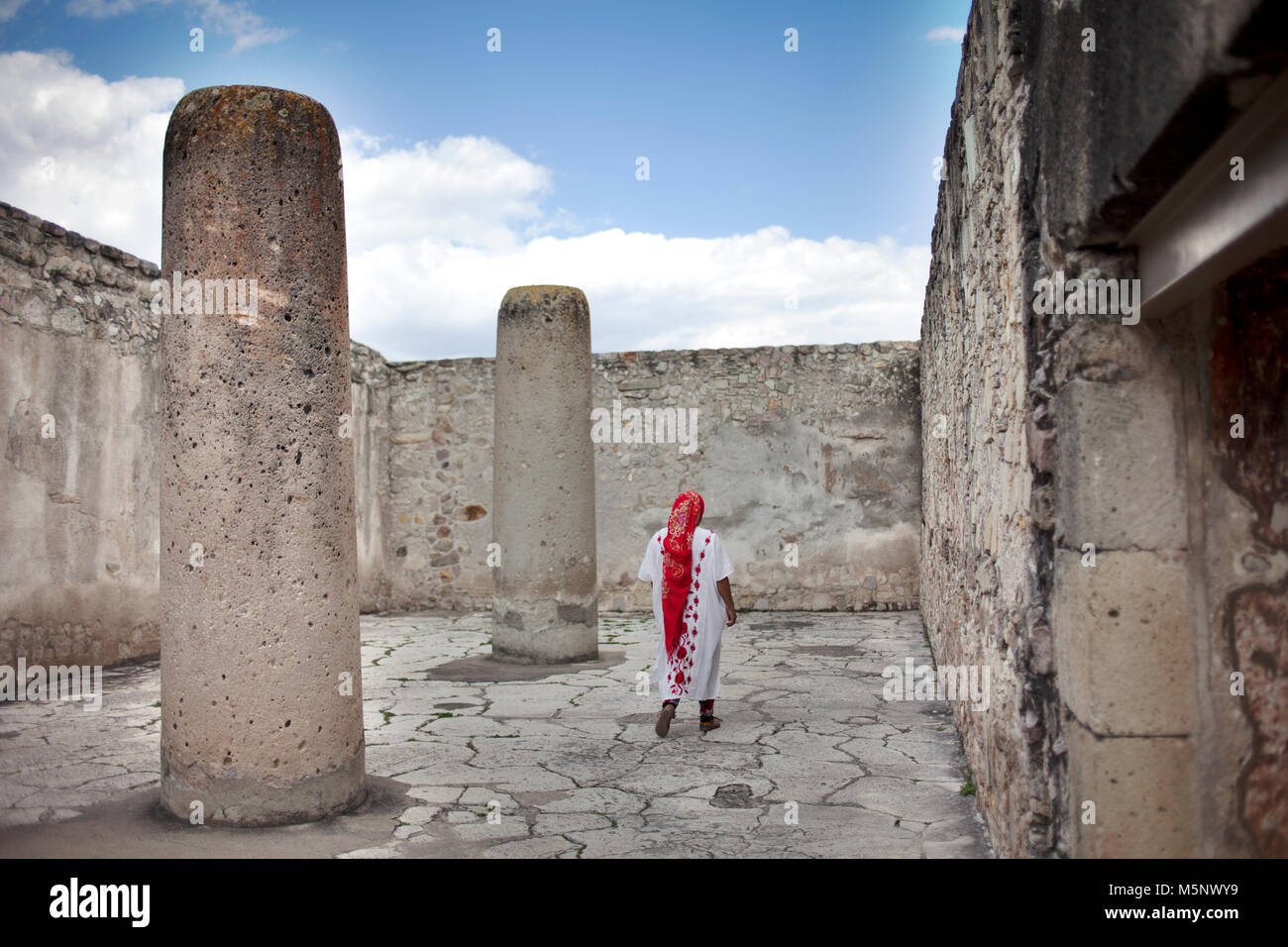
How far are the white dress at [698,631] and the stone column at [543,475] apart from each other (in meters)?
1.96

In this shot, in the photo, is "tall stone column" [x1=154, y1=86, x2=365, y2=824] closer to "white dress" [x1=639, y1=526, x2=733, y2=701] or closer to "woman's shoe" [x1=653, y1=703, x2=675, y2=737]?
"woman's shoe" [x1=653, y1=703, x2=675, y2=737]

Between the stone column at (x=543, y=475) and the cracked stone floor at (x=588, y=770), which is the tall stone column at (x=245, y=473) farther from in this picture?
the stone column at (x=543, y=475)

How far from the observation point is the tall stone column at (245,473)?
3324 mm

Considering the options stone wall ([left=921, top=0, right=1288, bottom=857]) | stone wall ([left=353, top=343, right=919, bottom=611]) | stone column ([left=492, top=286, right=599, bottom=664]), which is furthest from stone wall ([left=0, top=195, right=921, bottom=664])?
stone wall ([left=921, top=0, right=1288, bottom=857])

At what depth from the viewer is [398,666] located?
271 inches

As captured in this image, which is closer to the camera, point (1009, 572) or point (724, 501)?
point (1009, 572)

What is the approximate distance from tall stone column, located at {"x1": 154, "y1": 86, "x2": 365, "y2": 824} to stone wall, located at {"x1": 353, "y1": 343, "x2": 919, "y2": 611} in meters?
6.49

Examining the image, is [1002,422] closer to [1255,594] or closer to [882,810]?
[1255,594]

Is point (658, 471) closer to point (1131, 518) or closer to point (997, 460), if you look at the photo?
point (997, 460)

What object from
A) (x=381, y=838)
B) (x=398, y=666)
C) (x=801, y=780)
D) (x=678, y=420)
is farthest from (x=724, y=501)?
(x=381, y=838)

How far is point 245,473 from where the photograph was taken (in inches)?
131

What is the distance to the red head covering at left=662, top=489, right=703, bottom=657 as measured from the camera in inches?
194

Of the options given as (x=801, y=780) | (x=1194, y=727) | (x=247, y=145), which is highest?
(x=247, y=145)

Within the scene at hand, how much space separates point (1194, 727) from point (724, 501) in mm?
7536
